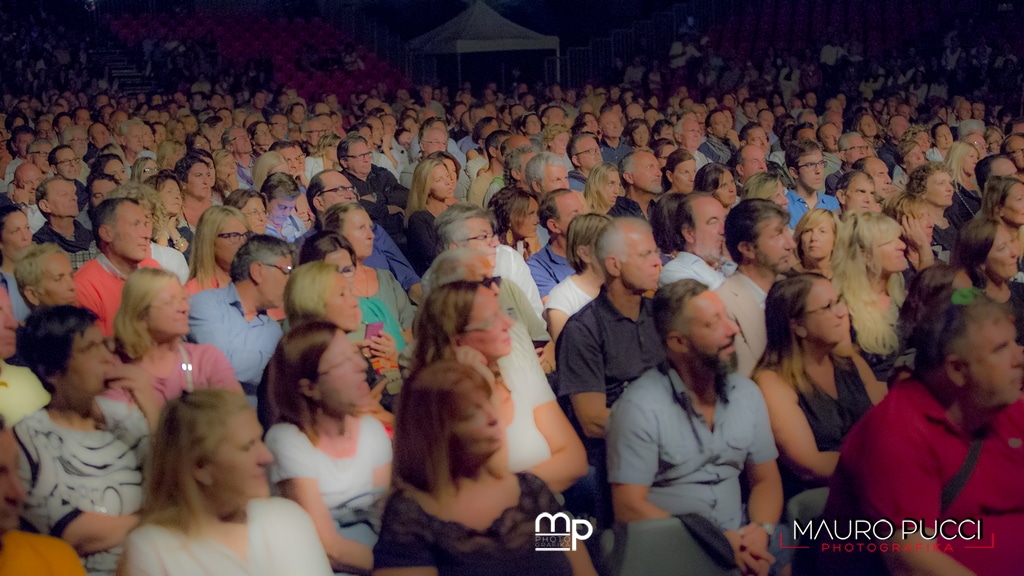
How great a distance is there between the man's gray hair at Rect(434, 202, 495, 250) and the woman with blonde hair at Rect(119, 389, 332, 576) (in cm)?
205

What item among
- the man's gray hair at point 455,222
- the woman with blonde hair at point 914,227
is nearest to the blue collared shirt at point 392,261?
the man's gray hair at point 455,222

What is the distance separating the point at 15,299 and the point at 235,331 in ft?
3.13

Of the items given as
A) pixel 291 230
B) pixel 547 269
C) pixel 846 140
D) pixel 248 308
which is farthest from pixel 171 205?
pixel 846 140

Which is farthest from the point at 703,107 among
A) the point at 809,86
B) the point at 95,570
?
the point at 95,570

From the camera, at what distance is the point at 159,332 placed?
3504mm

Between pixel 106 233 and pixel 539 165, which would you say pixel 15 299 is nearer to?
pixel 106 233

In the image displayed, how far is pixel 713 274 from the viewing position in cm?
437

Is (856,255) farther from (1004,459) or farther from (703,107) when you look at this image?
(703,107)

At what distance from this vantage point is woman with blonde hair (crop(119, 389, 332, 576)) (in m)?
2.32

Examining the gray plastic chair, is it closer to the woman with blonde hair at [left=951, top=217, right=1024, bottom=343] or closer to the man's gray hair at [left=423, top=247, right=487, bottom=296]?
the man's gray hair at [left=423, top=247, right=487, bottom=296]

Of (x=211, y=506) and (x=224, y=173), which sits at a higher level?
(x=224, y=173)

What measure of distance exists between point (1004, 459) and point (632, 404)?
0.90m

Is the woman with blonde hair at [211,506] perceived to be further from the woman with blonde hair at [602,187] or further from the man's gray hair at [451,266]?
the woman with blonde hair at [602,187]

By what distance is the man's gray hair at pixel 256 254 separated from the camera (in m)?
4.09
